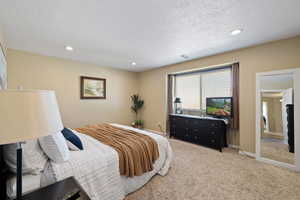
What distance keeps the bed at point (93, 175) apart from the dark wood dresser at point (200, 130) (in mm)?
2187

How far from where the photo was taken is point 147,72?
5344mm

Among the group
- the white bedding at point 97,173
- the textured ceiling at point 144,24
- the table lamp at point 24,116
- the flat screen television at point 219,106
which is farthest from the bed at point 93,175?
the flat screen television at point 219,106

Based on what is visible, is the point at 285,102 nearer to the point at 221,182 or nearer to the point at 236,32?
the point at 236,32

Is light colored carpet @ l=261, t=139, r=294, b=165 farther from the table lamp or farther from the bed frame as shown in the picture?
the bed frame

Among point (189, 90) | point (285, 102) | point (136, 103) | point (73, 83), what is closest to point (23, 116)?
point (73, 83)

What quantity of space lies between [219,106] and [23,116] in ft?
12.6

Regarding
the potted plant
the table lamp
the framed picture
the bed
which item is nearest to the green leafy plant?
the potted plant

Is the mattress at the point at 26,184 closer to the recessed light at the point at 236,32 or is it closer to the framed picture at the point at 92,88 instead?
the framed picture at the point at 92,88

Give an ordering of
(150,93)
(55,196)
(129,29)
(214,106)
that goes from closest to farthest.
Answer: (55,196) → (129,29) → (214,106) → (150,93)

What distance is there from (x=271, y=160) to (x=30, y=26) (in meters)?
5.19

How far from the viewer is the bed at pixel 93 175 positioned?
118 centimetres

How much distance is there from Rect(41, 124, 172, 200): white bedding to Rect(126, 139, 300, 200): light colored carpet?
0.71 ft

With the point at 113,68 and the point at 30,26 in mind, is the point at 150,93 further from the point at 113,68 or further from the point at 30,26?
the point at 30,26

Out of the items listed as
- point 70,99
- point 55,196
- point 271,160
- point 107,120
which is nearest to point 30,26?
point 70,99
